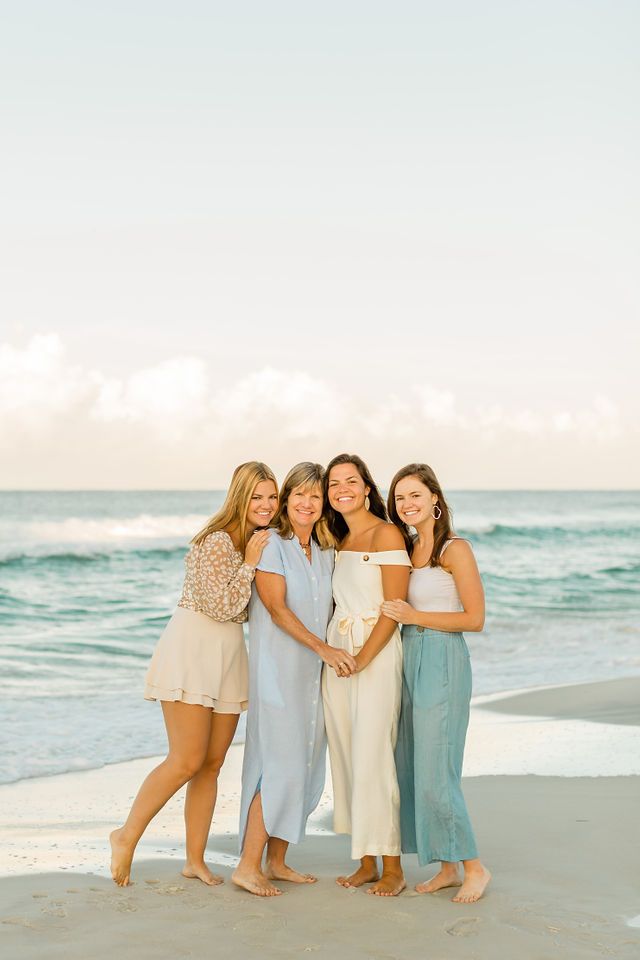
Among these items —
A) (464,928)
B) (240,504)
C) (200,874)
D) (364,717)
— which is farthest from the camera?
(240,504)

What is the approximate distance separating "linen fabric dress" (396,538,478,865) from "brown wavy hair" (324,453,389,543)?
386 mm

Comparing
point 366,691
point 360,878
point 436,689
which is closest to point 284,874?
point 360,878

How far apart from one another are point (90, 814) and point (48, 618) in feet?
34.4

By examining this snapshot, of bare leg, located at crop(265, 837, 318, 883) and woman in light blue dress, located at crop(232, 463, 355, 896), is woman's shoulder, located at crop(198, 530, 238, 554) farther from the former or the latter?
bare leg, located at crop(265, 837, 318, 883)

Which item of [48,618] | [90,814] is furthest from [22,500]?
[90,814]

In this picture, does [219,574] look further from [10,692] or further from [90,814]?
[10,692]

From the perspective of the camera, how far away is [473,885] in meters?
4.04

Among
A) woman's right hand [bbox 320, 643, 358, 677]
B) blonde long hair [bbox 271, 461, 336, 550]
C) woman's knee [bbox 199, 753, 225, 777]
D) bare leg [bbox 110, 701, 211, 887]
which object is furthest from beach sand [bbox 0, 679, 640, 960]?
blonde long hair [bbox 271, 461, 336, 550]

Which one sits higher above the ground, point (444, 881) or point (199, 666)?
point (199, 666)

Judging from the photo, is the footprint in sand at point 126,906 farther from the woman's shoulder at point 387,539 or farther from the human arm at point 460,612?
the woman's shoulder at point 387,539

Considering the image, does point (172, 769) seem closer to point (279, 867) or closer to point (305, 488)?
point (279, 867)

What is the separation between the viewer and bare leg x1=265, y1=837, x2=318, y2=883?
4266mm

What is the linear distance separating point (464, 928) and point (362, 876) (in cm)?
63

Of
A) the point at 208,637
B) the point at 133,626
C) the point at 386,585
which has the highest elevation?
the point at 386,585
